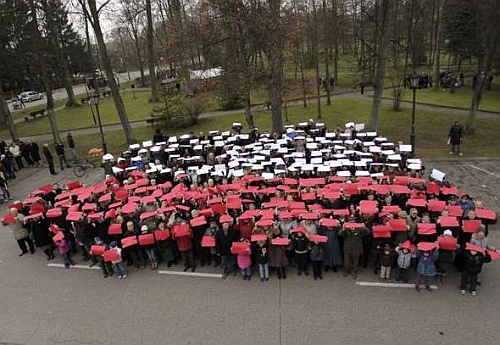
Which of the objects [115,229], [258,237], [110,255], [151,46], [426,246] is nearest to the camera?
[426,246]

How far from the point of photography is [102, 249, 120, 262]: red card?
990 cm

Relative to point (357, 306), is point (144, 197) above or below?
above

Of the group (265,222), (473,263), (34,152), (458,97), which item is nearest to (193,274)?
(265,222)

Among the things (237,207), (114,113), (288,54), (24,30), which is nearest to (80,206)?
(237,207)

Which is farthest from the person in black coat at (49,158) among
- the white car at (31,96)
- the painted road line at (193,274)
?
the white car at (31,96)

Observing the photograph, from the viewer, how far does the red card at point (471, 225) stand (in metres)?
8.98

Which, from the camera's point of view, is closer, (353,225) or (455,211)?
(353,225)

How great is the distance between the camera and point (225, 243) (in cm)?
958

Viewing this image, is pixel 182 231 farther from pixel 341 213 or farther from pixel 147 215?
pixel 341 213

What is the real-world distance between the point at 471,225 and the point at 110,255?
8.78 meters

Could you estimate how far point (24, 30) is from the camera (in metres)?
40.1

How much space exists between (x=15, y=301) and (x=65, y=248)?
1.74 meters

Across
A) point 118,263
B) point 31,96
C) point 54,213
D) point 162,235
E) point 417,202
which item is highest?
point 31,96

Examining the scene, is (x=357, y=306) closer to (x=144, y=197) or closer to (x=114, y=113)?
(x=144, y=197)
